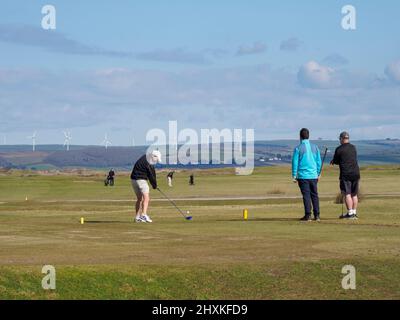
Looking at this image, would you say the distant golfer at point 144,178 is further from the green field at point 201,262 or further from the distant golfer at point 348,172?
the distant golfer at point 348,172

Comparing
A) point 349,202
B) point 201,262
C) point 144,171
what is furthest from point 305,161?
point 201,262

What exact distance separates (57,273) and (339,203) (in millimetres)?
24890

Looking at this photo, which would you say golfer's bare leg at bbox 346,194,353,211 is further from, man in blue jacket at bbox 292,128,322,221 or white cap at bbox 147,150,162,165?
white cap at bbox 147,150,162,165

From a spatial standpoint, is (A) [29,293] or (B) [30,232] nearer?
(A) [29,293]

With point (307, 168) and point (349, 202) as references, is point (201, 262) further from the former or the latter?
point (349, 202)

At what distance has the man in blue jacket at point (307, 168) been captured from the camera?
28891mm

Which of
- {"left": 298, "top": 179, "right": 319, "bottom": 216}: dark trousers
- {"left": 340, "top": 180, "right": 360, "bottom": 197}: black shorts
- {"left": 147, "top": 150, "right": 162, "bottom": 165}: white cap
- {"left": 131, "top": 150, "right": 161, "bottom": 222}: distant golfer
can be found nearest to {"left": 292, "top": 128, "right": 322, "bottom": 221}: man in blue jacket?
{"left": 298, "top": 179, "right": 319, "bottom": 216}: dark trousers

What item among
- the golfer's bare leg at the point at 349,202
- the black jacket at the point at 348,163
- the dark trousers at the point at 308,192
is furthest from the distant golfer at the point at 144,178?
the golfer's bare leg at the point at 349,202

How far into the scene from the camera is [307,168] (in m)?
28.9

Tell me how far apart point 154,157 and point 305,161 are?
4409mm

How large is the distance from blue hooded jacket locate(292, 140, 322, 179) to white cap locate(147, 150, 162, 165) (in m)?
3.97
